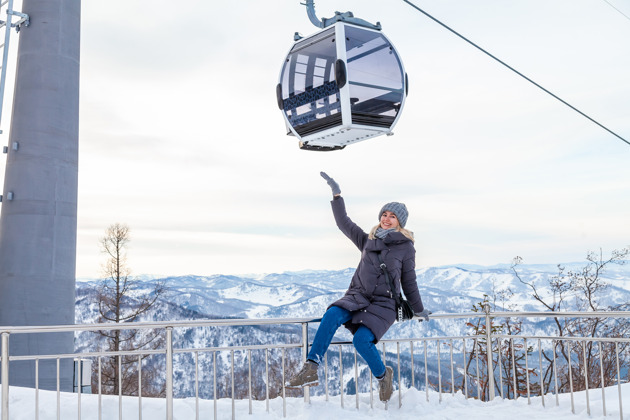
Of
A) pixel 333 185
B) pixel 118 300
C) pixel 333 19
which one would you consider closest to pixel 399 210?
pixel 333 185

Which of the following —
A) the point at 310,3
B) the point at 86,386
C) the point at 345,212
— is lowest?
the point at 86,386

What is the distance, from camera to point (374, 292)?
227 inches

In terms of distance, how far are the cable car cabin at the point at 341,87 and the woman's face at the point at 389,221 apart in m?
0.92

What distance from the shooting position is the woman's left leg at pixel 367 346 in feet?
18.6

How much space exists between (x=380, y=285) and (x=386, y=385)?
3.20ft

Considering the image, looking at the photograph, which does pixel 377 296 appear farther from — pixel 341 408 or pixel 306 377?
pixel 341 408

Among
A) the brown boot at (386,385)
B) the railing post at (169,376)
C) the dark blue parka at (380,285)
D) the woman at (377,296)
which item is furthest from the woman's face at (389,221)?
the railing post at (169,376)

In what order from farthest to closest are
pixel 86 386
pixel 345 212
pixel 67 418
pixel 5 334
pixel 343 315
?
pixel 86 386 < pixel 345 212 < pixel 343 315 < pixel 67 418 < pixel 5 334

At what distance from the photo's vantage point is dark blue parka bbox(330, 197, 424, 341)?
18.7 feet

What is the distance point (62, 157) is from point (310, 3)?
6796 millimetres

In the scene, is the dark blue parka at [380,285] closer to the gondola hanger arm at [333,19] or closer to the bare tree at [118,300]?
the gondola hanger arm at [333,19]

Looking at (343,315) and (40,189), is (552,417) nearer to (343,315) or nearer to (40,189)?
(343,315)

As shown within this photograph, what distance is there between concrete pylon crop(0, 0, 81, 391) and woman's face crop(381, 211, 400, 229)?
291 inches

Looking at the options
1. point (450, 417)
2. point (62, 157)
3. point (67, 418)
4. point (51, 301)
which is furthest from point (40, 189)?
point (450, 417)
